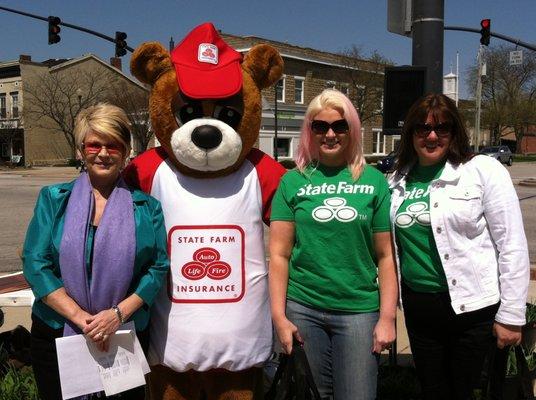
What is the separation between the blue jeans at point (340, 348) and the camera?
245 centimetres

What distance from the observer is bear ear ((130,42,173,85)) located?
285 cm

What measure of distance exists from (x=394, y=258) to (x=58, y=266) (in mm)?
1435

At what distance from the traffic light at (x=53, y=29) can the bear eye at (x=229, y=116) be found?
16338 mm

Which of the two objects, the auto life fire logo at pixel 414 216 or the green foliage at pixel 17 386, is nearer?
the auto life fire logo at pixel 414 216

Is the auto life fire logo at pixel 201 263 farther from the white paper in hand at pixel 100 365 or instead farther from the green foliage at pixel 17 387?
the green foliage at pixel 17 387

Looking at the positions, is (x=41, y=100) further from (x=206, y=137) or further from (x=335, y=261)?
(x=335, y=261)

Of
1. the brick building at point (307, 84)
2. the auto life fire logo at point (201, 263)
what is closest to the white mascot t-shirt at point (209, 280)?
the auto life fire logo at point (201, 263)

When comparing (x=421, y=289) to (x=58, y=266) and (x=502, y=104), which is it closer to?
(x=58, y=266)

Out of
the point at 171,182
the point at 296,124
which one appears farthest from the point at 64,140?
the point at 171,182

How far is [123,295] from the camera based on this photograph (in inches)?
96.4

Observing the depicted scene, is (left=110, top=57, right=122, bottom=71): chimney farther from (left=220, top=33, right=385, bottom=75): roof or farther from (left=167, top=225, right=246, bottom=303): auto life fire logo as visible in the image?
(left=167, top=225, right=246, bottom=303): auto life fire logo

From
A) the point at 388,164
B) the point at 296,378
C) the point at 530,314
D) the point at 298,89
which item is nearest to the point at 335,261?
the point at 296,378

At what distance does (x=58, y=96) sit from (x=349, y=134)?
41166 millimetres

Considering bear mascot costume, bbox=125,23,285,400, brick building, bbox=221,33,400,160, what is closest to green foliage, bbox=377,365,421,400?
bear mascot costume, bbox=125,23,285,400
